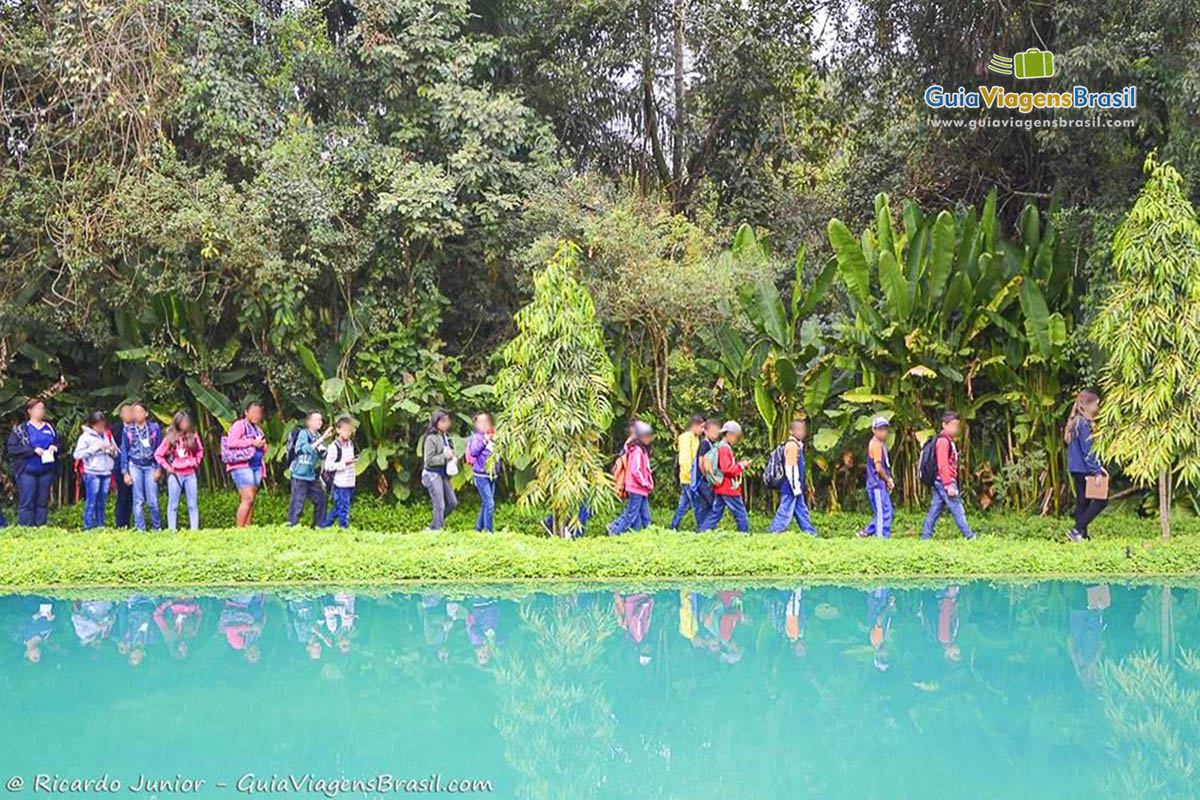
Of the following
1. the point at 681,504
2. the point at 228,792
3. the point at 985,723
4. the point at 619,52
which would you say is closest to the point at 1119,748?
the point at 985,723

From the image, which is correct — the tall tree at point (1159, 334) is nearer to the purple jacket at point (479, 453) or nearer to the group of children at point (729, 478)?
the group of children at point (729, 478)

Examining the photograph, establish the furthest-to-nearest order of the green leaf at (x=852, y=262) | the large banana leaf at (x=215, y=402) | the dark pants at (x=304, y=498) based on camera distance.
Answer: the large banana leaf at (x=215, y=402), the green leaf at (x=852, y=262), the dark pants at (x=304, y=498)

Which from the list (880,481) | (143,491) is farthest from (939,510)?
(143,491)

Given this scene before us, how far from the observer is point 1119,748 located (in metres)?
4.83

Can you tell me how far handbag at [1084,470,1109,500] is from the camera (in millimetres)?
10109

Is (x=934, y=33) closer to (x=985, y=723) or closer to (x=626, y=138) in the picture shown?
(x=626, y=138)

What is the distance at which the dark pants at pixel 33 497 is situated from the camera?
1152cm

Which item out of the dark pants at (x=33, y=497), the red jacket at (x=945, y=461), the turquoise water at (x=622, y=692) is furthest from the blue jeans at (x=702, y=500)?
the dark pants at (x=33, y=497)

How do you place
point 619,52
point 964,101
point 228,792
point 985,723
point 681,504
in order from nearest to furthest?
point 228,792, point 985,723, point 681,504, point 964,101, point 619,52

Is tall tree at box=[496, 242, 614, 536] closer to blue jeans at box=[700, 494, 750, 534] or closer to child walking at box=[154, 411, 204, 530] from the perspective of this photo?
blue jeans at box=[700, 494, 750, 534]

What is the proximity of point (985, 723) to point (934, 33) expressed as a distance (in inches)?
417

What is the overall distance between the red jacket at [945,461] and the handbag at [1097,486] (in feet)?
3.89

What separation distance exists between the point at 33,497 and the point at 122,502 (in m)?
0.94

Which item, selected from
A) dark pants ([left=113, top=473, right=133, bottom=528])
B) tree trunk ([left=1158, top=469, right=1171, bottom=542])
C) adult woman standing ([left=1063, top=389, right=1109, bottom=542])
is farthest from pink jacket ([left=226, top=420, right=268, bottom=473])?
tree trunk ([left=1158, top=469, right=1171, bottom=542])
